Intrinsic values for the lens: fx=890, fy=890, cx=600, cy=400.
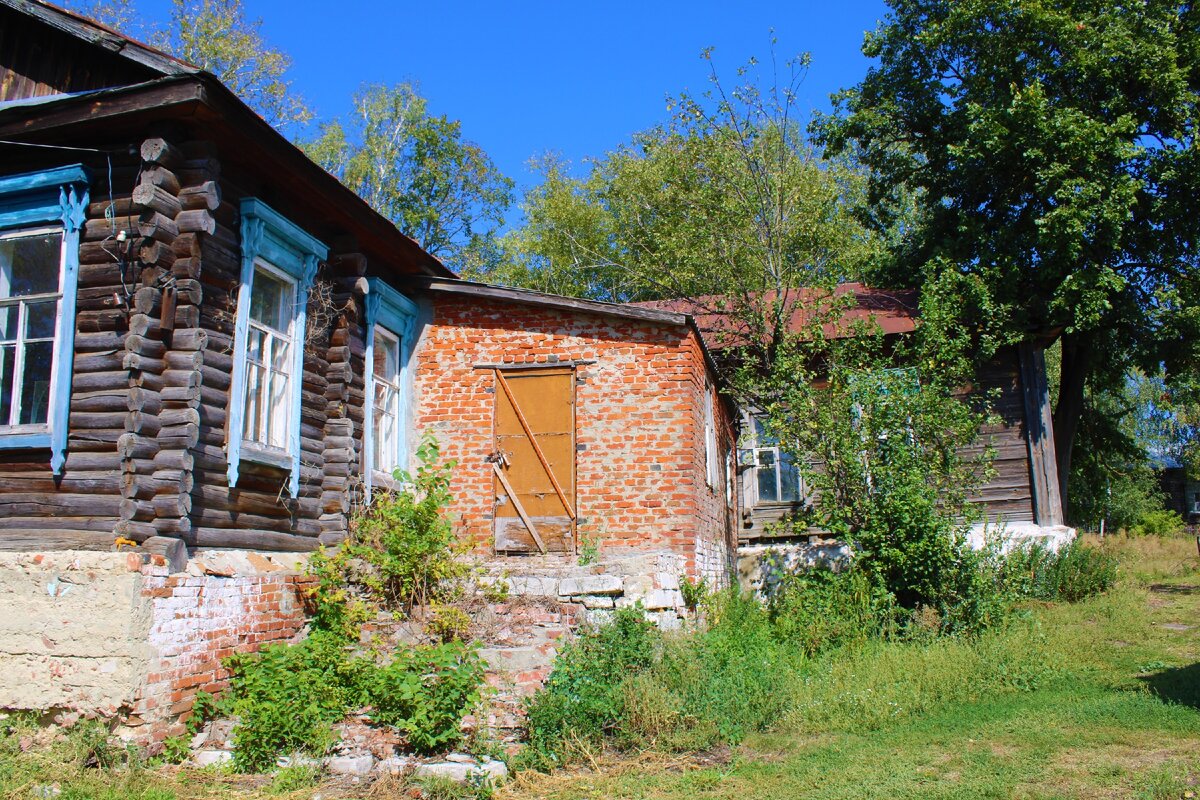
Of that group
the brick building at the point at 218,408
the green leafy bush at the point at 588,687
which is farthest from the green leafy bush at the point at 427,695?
the brick building at the point at 218,408

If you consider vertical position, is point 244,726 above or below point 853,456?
below

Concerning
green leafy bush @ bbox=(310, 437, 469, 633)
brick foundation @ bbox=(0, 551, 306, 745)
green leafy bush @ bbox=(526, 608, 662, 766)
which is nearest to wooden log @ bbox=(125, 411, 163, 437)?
brick foundation @ bbox=(0, 551, 306, 745)

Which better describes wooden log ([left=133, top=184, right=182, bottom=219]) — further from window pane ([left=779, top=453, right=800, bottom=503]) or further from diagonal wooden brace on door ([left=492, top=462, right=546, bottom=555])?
window pane ([left=779, top=453, right=800, bottom=503])

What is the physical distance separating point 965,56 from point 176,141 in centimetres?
1410

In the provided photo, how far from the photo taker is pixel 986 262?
1516 cm

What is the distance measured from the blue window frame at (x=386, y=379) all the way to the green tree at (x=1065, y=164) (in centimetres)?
791

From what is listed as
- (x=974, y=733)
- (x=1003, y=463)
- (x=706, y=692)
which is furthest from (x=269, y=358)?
(x=1003, y=463)

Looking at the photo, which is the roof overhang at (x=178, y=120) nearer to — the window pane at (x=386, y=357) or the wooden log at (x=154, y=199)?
the wooden log at (x=154, y=199)

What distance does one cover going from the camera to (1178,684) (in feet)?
26.9

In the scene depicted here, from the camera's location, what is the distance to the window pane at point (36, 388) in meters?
7.39

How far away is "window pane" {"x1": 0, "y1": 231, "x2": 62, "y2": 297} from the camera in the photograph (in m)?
7.62

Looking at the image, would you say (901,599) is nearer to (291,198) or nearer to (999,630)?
(999,630)

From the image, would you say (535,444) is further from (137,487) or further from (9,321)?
(9,321)

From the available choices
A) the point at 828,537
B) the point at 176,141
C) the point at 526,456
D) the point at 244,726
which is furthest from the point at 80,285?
the point at 828,537
